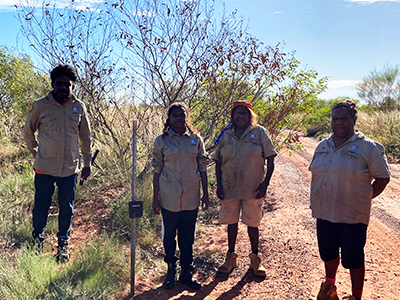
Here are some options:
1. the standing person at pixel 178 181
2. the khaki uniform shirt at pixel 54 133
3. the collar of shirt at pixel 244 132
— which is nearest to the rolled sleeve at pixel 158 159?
the standing person at pixel 178 181

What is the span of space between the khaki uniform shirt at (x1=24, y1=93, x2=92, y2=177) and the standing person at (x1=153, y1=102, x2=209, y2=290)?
947mm

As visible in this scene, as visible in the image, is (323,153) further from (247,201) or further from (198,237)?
(198,237)

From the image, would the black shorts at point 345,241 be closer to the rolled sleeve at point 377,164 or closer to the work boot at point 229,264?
the rolled sleeve at point 377,164

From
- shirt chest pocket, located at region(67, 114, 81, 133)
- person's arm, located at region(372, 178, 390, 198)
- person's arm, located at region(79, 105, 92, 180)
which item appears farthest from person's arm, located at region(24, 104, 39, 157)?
person's arm, located at region(372, 178, 390, 198)

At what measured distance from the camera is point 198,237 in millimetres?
4730

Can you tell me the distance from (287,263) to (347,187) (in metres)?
1.63

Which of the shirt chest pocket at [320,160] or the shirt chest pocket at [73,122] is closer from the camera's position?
the shirt chest pocket at [320,160]

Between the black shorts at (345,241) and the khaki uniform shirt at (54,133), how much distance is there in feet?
8.42

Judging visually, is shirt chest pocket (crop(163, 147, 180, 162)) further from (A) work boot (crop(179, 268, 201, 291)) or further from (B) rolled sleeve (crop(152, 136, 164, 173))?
(A) work boot (crop(179, 268, 201, 291))

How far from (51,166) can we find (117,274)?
129cm

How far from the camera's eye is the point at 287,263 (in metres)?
3.92

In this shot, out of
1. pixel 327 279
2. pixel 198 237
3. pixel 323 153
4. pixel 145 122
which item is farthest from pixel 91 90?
pixel 327 279

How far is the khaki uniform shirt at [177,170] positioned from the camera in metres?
3.17

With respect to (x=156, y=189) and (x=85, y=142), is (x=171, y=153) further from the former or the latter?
(x=85, y=142)
